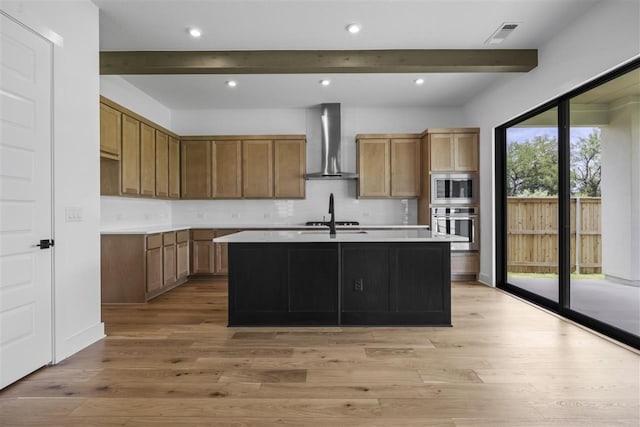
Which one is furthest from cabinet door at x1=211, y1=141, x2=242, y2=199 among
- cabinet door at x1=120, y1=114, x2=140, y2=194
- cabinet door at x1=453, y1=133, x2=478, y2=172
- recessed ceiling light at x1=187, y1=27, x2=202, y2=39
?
cabinet door at x1=453, y1=133, x2=478, y2=172

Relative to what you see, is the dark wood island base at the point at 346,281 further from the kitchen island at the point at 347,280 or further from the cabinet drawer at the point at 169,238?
the cabinet drawer at the point at 169,238

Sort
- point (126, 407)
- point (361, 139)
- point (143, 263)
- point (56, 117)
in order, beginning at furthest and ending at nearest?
1. point (361, 139)
2. point (143, 263)
3. point (56, 117)
4. point (126, 407)

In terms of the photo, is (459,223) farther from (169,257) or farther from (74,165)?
(74,165)

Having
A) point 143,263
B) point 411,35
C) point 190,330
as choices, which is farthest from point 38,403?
point 411,35

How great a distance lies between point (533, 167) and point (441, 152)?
1.32 m

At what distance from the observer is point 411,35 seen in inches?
140

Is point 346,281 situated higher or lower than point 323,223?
lower

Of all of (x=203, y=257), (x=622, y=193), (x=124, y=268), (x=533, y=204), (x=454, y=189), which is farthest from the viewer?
(x=203, y=257)

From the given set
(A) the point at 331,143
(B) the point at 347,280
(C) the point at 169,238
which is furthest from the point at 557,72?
(C) the point at 169,238

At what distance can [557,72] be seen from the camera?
356 cm

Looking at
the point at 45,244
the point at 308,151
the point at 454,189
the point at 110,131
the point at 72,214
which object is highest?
the point at 308,151

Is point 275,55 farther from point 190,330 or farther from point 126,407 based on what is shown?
point 126,407

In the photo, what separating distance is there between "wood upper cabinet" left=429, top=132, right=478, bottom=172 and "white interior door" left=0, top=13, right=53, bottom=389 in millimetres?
4733

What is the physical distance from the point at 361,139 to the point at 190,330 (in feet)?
13.0
